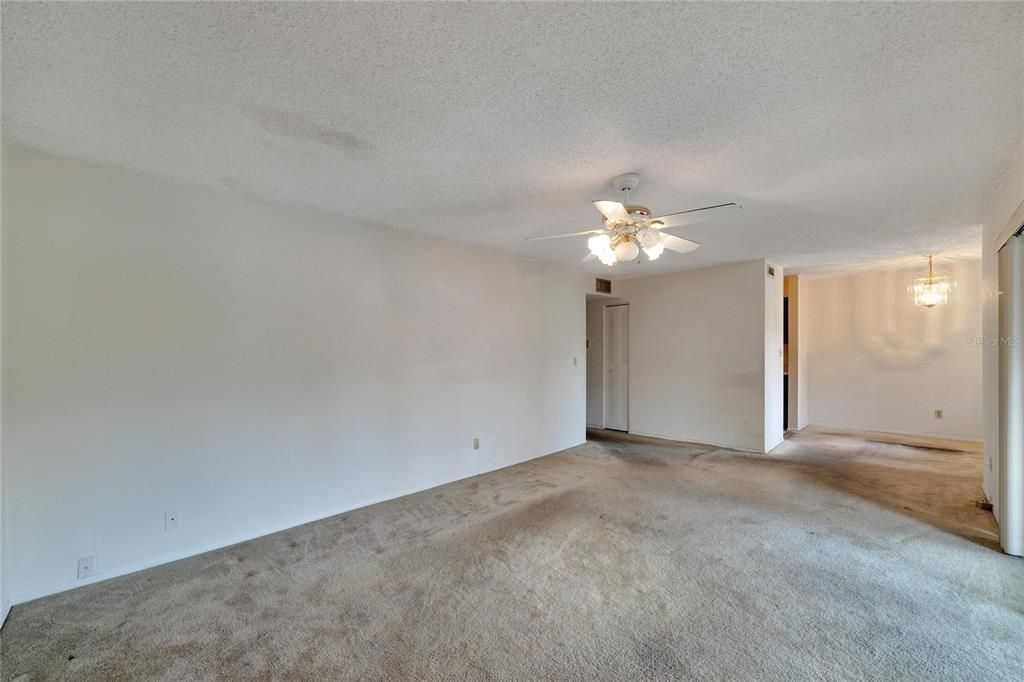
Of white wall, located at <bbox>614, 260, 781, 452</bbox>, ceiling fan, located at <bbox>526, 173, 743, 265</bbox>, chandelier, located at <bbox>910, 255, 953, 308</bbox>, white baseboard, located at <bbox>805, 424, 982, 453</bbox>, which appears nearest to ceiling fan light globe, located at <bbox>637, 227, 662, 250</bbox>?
Result: ceiling fan, located at <bbox>526, 173, 743, 265</bbox>

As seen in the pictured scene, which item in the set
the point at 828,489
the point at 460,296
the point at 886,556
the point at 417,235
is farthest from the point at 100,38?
the point at 828,489

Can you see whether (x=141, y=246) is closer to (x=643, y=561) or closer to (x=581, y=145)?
(x=581, y=145)

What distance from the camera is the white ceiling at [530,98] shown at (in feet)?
4.74

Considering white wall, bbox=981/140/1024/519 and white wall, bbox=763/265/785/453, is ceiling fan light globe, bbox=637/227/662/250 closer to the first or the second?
white wall, bbox=981/140/1024/519

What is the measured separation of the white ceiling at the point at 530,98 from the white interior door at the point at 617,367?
12.5 feet

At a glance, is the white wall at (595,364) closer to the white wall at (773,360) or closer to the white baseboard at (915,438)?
the white wall at (773,360)

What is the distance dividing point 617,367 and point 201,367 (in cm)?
557

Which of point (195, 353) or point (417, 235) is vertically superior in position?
point (417, 235)

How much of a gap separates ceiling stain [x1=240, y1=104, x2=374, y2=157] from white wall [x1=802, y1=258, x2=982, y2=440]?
7.26 m

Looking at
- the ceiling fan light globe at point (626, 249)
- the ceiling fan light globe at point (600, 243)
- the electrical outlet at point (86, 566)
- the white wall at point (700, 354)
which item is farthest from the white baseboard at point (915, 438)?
the electrical outlet at point (86, 566)

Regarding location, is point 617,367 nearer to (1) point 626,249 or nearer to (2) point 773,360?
(2) point 773,360

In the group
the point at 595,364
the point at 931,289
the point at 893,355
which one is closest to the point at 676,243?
the point at 595,364

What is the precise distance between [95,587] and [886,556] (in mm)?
4793

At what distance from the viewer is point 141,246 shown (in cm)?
270
